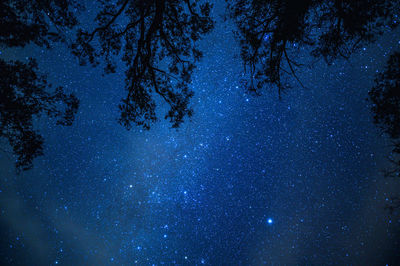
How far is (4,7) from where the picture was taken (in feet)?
10.1

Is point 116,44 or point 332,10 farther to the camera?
point 116,44

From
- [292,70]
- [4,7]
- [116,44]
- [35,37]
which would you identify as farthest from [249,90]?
[4,7]

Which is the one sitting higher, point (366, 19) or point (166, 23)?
point (166, 23)

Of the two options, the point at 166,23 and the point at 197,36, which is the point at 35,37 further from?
the point at 197,36

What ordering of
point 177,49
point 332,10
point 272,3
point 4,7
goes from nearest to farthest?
point 4,7 < point 332,10 < point 272,3 < point 177,49

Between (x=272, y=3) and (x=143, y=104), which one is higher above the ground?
(x=272, y=3)

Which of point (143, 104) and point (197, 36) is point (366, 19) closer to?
point (197, 36)

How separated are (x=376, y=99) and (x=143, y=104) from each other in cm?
583

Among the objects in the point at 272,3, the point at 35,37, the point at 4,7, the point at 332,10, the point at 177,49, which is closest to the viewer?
the point at 4,7

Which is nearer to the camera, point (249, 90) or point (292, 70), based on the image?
point (292, 70)

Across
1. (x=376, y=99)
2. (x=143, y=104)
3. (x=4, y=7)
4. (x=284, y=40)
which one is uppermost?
(x=284, y=40)

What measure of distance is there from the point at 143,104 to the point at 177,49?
67.0 inches

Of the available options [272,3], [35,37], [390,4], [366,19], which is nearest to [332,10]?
[366,19]

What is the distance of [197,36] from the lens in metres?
4.31
